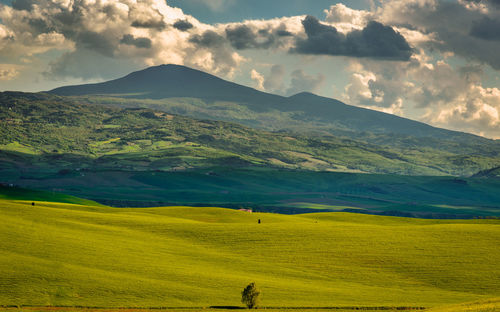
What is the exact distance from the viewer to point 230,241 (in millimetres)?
92875

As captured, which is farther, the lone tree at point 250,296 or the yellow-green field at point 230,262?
the yellow-green field at point 230,262

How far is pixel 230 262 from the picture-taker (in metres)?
79.9

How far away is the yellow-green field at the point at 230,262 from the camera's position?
6206cm

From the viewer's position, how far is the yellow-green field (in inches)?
2443

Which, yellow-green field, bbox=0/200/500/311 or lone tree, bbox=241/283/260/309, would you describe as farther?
yellow-green field, bbox=0/200/500/311

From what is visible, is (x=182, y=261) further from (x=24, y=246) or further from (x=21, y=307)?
(x=21, y=307)

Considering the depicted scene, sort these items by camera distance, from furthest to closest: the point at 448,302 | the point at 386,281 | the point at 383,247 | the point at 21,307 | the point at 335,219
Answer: the point at 335,219, the point at 383,247, the point at 386,281, the point at 448,302, the point at 21,307

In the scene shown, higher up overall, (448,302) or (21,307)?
(448,302)

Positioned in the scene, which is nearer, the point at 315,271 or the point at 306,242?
the point at 315,271

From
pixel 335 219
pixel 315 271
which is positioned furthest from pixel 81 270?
pixel 335 219

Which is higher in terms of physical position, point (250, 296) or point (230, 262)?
point (250, 296)

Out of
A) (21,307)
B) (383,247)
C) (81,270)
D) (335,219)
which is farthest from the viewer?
(335,219)

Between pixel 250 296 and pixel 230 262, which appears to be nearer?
pixel 250 296

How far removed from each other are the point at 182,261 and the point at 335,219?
69364mm
